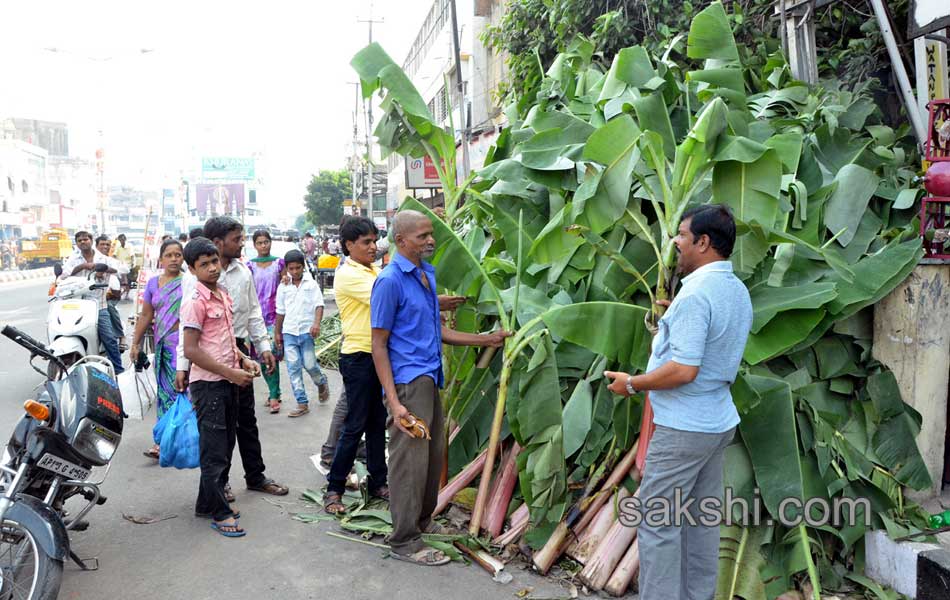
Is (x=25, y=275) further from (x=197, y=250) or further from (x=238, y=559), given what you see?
(x=238, y=559)

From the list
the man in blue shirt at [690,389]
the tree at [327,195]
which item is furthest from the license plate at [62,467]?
the tree at [327,195]

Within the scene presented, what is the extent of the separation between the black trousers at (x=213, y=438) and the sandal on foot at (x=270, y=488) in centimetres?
59

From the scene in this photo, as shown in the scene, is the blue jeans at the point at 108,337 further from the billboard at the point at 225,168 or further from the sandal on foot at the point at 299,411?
the billboard at the point at 225,168

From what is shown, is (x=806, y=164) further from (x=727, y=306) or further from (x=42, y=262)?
(x=42, y=262)

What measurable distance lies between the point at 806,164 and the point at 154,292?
16.5 feet

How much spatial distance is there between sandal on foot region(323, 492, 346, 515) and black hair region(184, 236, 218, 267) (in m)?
1.75

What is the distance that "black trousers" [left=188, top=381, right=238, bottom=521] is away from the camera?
4555 millimetres

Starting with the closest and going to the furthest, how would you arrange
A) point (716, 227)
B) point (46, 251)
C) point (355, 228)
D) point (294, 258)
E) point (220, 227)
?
point (716, 227) < point (355, 228) < point (220, 227) < point (294, 258) < point (46, 251)

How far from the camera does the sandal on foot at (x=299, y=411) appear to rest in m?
7.69

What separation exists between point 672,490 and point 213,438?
288 cm

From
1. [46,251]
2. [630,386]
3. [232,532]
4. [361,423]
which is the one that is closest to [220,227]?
[361,423]

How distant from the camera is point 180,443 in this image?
4594mm

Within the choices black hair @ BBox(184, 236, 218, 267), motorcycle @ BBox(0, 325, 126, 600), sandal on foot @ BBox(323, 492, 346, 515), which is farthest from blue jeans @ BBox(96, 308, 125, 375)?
sandal on foot @ BBox(323, 492, 346, 515)

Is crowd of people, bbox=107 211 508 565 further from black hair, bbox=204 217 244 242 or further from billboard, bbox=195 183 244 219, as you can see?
billboard, bbox=195 183 244 219
